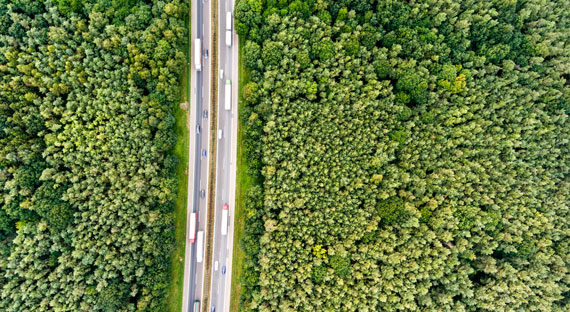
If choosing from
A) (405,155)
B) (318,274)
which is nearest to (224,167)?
(318,274)

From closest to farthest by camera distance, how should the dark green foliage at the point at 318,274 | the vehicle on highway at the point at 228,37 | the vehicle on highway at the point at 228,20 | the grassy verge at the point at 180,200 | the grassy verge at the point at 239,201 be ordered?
the dark green foliage at the point at 318,274
the grassy verge at the point at 180,200
the grassy verge at the point at 239,201
the vehicle on highway at the point at 228,37
the vehicle on highway at the point at 228,20

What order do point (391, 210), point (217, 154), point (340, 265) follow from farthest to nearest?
point (217, 154), point (391, 210), point (340, 265)

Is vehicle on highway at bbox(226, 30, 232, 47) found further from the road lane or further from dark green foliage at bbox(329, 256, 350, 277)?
dark green foliage at bbox(329, 256, 350, 277)

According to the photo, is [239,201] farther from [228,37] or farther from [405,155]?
[405,155]

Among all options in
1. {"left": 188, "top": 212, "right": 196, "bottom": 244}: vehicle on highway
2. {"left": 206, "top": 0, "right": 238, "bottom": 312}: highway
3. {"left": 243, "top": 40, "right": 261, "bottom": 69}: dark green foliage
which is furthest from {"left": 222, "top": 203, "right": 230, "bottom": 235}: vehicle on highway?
{"left": 243, "top": 40, "right": 261, "bottom": 69}: dark green foliage

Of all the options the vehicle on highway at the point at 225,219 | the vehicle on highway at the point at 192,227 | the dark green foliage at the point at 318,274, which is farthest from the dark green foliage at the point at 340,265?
the vehicle on highway at the point at 192,227

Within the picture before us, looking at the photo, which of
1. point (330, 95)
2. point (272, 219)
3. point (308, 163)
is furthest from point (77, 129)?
point (330, 95)

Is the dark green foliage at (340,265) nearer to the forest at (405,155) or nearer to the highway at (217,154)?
the forest at (405,155)
